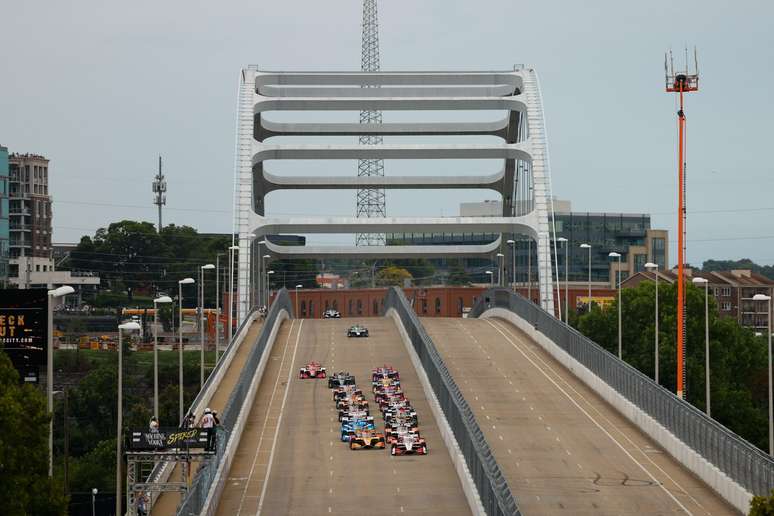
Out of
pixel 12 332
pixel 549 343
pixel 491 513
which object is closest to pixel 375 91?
pixel 549 343

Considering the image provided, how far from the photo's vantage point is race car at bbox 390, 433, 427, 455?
57219 mm

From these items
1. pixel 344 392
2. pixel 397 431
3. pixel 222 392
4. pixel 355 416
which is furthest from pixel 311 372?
pixel 397 431

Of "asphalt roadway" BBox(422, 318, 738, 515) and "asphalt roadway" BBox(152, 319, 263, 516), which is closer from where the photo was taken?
"asphalt roadway" BBox(422, 318, 738, 515)

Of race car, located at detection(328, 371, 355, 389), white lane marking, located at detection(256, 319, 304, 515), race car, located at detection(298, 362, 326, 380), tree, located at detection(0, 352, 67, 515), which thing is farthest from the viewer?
race car, located at detection(298, 362, 326, 380)

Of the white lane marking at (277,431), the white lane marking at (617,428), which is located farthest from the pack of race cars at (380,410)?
the white lane marking at (617,428)

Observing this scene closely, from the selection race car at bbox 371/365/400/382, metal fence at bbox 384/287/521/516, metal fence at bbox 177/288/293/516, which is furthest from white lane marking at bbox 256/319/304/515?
metal fence at bbox 384/287/521/516

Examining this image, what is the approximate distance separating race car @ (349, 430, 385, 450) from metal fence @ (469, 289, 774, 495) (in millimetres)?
10706

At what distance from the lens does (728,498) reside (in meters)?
46.6

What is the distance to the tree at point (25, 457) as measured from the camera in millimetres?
42094

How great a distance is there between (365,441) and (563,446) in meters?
7.92

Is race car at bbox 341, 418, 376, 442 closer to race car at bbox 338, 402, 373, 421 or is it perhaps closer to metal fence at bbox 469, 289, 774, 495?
race car at bbox 338, 402, 373, 421

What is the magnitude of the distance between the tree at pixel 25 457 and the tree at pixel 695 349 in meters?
63.2

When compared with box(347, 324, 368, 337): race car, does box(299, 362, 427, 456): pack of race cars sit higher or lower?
lower

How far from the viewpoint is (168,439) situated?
46.7m
